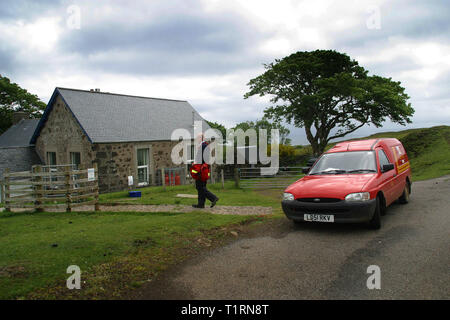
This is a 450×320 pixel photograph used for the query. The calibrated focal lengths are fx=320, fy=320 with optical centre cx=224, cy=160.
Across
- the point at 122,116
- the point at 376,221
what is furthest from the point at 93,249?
the point at 122,116

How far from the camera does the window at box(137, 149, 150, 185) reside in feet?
71.1

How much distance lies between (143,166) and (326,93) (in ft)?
54.1

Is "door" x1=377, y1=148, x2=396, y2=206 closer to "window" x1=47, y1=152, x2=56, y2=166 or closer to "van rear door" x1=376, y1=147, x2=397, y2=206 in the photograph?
"van rear door" x1=376, y1=147, x2=397, y2=206

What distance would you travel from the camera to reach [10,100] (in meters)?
46.9

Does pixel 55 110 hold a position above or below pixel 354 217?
above

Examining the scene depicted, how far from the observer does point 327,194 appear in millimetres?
6777

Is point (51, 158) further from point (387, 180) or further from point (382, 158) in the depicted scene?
point (387, 180)

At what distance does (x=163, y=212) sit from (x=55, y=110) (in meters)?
15.7

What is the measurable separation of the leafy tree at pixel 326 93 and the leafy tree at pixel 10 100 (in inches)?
1398

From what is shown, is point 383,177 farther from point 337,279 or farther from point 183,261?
point 183,261

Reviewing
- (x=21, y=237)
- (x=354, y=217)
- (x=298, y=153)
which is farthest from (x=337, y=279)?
(x=298, y=153)

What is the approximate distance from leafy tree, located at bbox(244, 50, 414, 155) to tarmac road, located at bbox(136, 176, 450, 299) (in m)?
22.7

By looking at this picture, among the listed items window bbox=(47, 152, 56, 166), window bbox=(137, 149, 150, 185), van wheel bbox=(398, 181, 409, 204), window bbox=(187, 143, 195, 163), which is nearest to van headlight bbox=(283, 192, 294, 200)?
van wheel bbox=(398, 181, 409, 204)

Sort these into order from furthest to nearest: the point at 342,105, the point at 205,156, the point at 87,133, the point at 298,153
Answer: the point at 298,153
the point at 342,105
the point at 87,133
the point at 205,156
